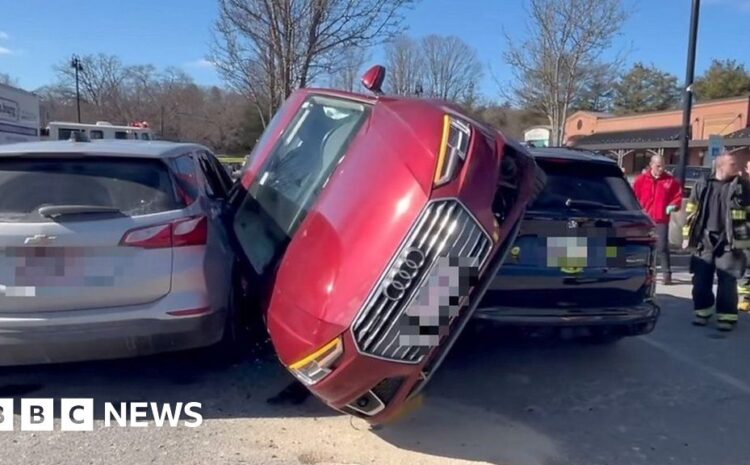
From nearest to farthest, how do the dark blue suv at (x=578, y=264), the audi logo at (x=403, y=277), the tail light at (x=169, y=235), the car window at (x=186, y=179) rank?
1. the audi logo at (x=403, y=277)
2. the tail light at (x=169, y=235)
3. the car window at (x=186, y=179)
4. the dark blue suv at (x=578, y=264)

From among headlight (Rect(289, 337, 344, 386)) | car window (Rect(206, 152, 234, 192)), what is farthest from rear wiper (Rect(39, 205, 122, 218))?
car window (Rect(206, 152, 234, 192))

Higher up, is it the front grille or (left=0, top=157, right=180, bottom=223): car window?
(left=0, top=157, right=180, bottom=223): car window

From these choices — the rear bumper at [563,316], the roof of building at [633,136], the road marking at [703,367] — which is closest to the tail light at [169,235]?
the rear bumper at [563,316]

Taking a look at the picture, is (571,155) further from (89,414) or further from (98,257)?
(89,414)

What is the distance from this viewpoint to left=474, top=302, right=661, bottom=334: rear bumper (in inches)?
170

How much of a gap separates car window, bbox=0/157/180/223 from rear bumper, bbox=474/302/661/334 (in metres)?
2.27

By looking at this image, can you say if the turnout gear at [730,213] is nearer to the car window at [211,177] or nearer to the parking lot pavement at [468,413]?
the parking lot pavement at [468,413]

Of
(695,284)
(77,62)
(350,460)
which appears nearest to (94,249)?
(350,460)

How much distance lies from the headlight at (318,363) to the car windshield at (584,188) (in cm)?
209

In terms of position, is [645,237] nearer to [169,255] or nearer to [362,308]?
[362,308]

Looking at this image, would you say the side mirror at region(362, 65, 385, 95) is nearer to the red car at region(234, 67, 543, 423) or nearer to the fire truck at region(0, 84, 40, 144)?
the red car at region(234, 67, 543, 423)

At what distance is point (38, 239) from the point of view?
11.6ft

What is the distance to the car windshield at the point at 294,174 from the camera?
3.76 metres

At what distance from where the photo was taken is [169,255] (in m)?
3.74
